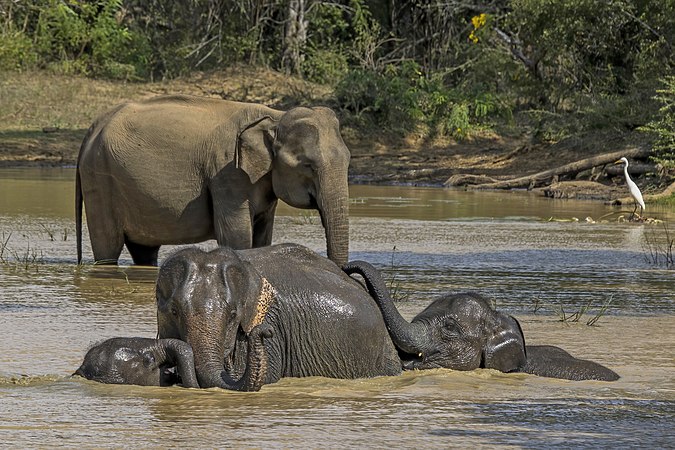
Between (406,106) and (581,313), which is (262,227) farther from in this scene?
(406,106)

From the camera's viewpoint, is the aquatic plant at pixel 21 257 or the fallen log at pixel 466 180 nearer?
the aquatic plant at pixel 21 257

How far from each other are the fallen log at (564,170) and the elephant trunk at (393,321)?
1793 centimetres

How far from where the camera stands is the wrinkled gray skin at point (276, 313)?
21.2 feet

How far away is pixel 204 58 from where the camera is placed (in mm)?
34594

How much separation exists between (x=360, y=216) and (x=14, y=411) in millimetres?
12749

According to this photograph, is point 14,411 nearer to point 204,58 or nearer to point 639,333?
point 639,333

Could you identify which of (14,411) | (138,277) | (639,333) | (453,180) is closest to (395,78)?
(453,180)

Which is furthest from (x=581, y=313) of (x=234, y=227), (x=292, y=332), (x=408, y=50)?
(x=408, y=50)

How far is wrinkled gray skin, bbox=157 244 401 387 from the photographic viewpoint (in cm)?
647

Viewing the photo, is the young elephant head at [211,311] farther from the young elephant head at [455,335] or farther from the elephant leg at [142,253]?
the elephant leg at [142,253]

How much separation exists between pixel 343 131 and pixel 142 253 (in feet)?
58.3

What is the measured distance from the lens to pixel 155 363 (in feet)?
21.8

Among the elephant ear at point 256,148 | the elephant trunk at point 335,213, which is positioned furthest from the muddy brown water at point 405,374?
the elephant ear at point 256,148

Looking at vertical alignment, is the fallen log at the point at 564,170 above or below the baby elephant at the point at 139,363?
above
